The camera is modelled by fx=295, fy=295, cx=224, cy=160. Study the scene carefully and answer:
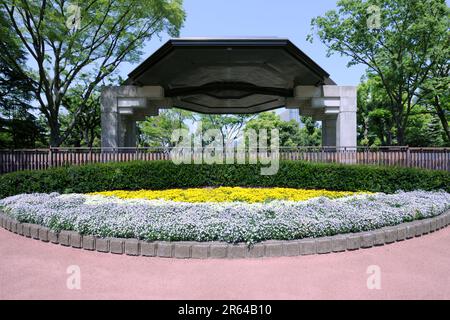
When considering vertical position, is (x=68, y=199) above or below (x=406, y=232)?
above

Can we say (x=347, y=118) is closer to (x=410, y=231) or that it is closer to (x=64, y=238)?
(x=410, y=231)

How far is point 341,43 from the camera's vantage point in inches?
870

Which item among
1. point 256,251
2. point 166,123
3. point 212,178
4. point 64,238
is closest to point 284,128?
point 166,123

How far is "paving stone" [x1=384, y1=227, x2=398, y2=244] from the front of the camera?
216 inches

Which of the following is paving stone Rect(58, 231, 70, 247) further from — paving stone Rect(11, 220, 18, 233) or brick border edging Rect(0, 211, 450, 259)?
paving stone Rect(11, 220, 18, 233)

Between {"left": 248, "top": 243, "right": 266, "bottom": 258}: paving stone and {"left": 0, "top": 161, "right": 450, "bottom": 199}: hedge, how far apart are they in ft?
22.8

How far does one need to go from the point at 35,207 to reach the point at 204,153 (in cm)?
664

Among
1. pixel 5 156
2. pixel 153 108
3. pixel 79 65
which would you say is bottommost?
pixel 5 156

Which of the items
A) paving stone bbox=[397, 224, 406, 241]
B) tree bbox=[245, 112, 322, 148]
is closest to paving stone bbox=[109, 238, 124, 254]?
paving stone bbox=[397, 224, 406, 241]

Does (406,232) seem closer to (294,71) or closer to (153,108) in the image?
(294,71)

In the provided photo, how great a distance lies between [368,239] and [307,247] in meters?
1.26
